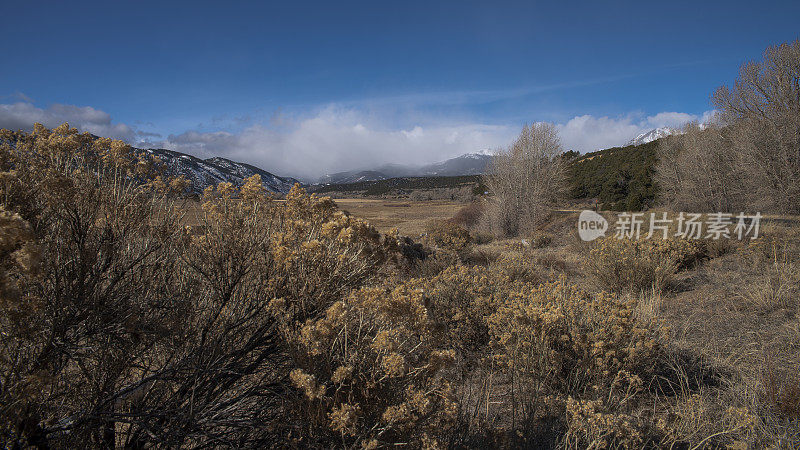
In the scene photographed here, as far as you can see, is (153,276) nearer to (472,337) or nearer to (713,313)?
(472,337)

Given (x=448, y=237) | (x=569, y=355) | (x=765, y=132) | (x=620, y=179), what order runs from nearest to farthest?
1. (x=569, y=355)
2. (x=448, y=237)
3. (x=765, y=132)
4. (x=620, y=179)

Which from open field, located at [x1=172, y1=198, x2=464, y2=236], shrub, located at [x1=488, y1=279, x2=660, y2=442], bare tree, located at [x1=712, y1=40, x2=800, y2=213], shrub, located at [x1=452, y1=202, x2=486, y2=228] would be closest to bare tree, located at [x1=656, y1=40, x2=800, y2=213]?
bare tree, located at [x1=712, y1=40, x2=800, y2=213]

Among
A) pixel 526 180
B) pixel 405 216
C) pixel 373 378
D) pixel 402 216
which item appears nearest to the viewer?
pixel 373 378

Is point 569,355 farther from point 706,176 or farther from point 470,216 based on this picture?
point 706,176

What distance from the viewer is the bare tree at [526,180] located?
59.3ft

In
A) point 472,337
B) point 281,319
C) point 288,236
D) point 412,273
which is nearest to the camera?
point 281,319

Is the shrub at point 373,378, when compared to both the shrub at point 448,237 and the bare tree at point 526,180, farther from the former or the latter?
the bare tree at point 526,180

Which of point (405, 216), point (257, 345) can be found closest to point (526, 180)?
point (257, 345)

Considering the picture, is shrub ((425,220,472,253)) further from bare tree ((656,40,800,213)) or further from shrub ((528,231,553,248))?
bare tree ((656,40,800,213))

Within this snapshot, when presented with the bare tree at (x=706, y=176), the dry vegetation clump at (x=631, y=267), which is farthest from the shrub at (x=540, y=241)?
the bare tree at (x=706, y=176)

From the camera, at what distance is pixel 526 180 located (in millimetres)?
18172

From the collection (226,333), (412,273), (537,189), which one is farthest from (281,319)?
(537,189)

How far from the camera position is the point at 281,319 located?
202cm

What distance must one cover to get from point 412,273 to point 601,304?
4658mm
